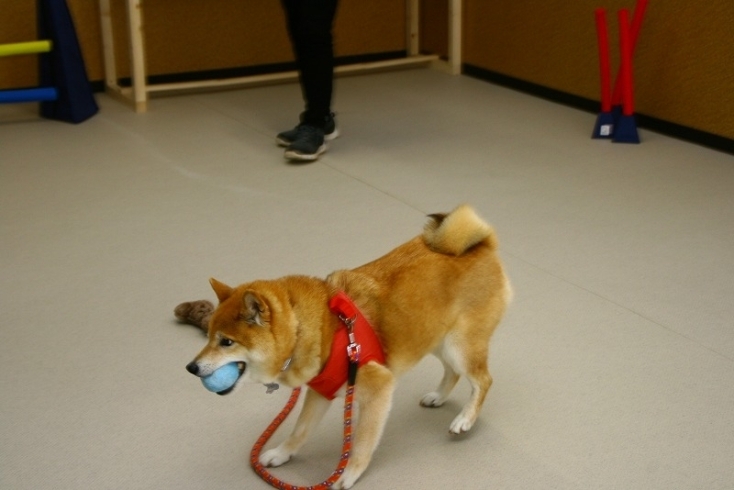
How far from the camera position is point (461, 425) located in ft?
6.70

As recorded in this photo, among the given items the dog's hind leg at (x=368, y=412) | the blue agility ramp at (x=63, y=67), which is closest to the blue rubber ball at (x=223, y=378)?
the dog's hind leg at (x=368, y=412)

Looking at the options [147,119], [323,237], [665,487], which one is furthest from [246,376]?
[147,119]

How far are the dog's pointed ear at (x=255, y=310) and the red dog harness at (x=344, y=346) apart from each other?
7.0 inches

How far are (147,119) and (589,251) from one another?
2389mm

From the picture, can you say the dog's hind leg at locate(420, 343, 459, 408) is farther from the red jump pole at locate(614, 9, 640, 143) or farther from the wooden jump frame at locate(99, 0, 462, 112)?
the wooden jump frame at locate(99, 0, 462, 112)

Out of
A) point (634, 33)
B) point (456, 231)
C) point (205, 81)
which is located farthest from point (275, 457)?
point (205, 81)

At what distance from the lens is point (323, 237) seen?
3.11 metres

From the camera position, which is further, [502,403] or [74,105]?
[74,105]

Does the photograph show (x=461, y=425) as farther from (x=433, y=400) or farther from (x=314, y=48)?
(x=314, y=48)

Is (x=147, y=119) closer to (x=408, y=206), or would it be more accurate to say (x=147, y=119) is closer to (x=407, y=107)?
(x=407, y=107)

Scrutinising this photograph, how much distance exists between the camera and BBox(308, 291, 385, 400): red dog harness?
1811 mm

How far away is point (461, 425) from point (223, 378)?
0.60 metres

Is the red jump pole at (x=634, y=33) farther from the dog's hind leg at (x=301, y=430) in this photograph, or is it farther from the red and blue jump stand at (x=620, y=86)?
the dog's hind leg at (x=301, y=430)

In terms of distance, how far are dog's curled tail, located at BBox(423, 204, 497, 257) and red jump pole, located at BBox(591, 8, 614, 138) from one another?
2.24 meters
